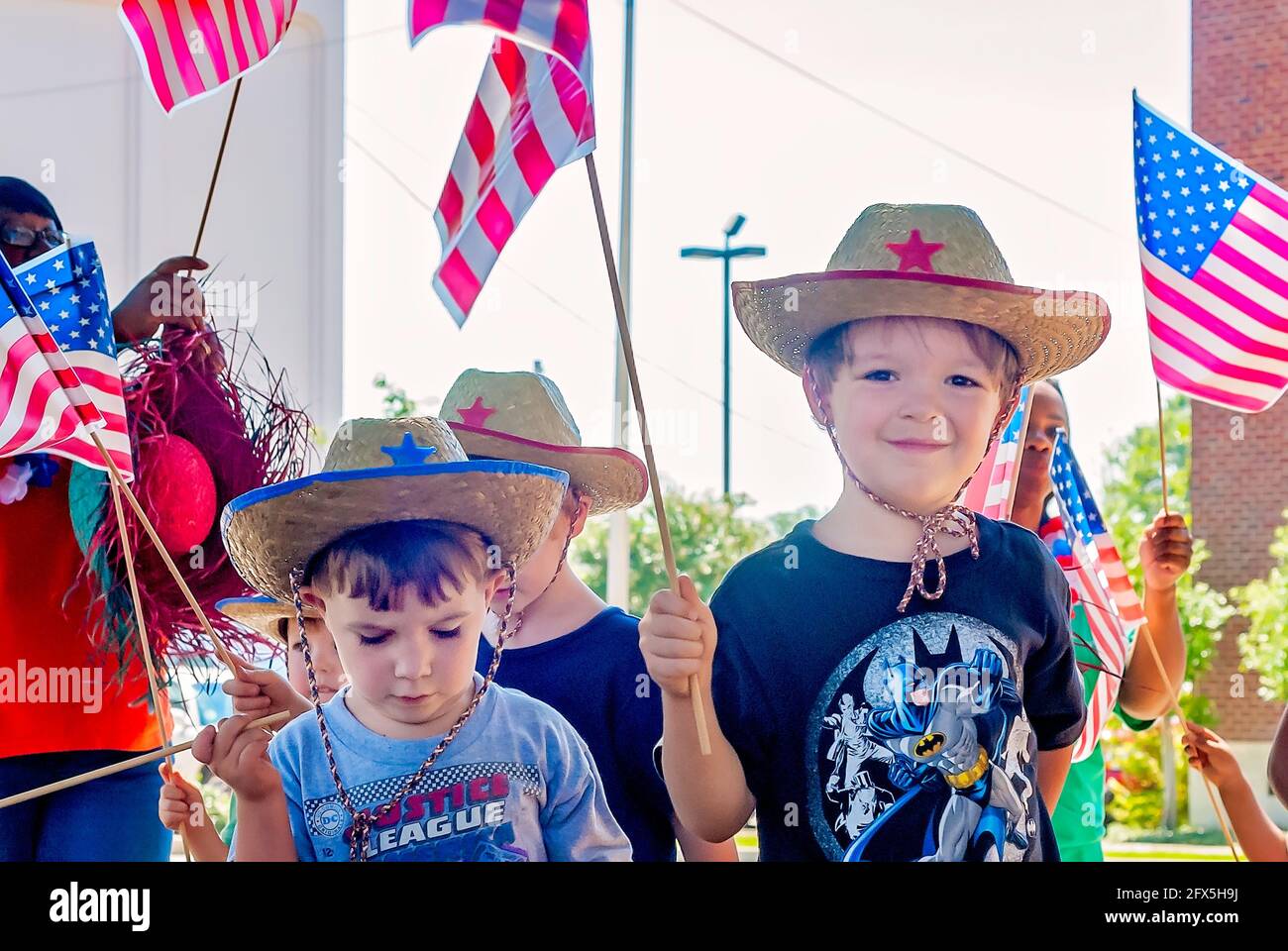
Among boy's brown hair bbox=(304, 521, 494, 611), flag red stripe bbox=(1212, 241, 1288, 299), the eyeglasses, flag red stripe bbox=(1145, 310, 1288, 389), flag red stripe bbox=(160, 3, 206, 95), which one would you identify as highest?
flag red stripe bbox=(160, 3, 206, 95)

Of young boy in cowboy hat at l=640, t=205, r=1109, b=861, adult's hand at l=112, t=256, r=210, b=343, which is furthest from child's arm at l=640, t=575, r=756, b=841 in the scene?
adult's hand at l=112, t=256, r=210, b=343

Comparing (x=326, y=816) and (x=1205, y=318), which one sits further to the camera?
(x=1205, y=318)

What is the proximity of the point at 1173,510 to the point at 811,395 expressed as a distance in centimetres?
354

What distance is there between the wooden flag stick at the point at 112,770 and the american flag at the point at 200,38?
3.82 ft

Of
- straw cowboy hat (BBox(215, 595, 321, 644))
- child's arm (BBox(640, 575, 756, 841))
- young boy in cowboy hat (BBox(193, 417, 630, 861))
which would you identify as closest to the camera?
child's arm (BBox(640, 575, 756, 841))

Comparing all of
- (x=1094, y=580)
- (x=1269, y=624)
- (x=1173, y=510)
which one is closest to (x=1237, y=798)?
(x=1094, y=580)

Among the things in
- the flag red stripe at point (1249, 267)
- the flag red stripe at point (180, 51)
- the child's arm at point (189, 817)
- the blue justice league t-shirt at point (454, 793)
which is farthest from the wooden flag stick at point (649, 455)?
the flag red stripe at point (1249, 267)

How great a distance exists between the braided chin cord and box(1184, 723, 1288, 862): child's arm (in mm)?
526

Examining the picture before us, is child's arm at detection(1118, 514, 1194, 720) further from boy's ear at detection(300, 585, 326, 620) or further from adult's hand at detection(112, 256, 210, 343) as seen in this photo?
adult's hand at detection(112, 256, 210, 343)

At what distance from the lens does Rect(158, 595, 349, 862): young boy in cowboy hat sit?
226 centimetres

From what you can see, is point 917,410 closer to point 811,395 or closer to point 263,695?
point 811,395

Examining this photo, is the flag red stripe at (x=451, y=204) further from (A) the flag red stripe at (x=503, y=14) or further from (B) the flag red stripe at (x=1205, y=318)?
(B) the flag red stripe at (x=1205, y=318)

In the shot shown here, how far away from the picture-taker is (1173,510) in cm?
544
